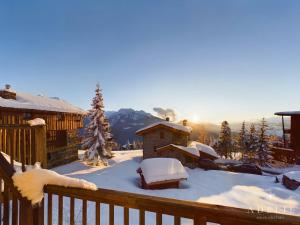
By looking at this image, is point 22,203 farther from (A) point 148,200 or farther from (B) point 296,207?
(B) point 296,207

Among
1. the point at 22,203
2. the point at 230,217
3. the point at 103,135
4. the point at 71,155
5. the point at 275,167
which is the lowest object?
the point at 275,167

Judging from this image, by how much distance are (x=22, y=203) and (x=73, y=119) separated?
81.9 feet

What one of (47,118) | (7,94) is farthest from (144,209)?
(47,118)

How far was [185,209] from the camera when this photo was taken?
2.15m

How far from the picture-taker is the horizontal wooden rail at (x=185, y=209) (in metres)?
1.88

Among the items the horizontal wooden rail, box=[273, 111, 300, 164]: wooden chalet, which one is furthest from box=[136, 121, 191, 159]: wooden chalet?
the horizontal wooden rail

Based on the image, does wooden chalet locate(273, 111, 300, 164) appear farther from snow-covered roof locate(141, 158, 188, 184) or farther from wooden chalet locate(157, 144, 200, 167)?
snow-covered roof locate(141, 158, 188, 184)

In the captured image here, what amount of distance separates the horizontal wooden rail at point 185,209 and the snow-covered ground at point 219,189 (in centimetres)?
1365

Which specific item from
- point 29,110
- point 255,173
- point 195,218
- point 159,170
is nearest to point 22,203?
point 195,218

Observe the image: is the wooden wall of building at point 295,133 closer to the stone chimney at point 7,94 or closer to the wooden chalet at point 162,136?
the wooden chalet at point 162,136

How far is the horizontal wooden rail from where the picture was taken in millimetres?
1876

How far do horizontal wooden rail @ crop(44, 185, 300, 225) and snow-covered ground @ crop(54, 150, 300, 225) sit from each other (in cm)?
1365

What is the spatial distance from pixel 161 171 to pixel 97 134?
9534mm

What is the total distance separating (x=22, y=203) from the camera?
9.16ft
